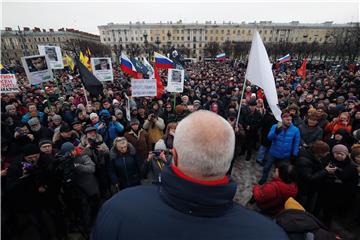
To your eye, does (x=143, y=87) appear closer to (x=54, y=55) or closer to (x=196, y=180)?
(x=196, y=180)

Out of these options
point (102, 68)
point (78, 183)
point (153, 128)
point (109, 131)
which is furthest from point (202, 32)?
point (78, 183)

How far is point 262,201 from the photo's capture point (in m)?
2.79

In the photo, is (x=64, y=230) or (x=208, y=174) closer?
(x=208, y=174)

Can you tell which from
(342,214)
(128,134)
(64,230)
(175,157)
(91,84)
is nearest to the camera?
(175,157)

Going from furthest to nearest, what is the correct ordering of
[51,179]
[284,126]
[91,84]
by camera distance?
[91,84] < [284,126] < [51,179]

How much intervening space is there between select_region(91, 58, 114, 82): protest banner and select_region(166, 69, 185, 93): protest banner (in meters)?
2.85

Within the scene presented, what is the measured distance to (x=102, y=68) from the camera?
823cm

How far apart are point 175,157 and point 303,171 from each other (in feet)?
9.64

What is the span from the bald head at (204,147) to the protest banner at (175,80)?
6391 mm

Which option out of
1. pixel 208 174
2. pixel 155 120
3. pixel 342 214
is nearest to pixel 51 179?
pixel 155 120

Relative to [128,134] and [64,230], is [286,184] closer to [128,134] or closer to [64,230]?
[128,134]

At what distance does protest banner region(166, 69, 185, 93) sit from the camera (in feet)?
23.9

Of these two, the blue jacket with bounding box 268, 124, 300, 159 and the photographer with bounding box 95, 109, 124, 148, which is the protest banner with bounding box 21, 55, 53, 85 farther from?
the blue jacket with bounding box 268, 124, 300, 159

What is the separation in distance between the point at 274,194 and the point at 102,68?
25.5 feet
